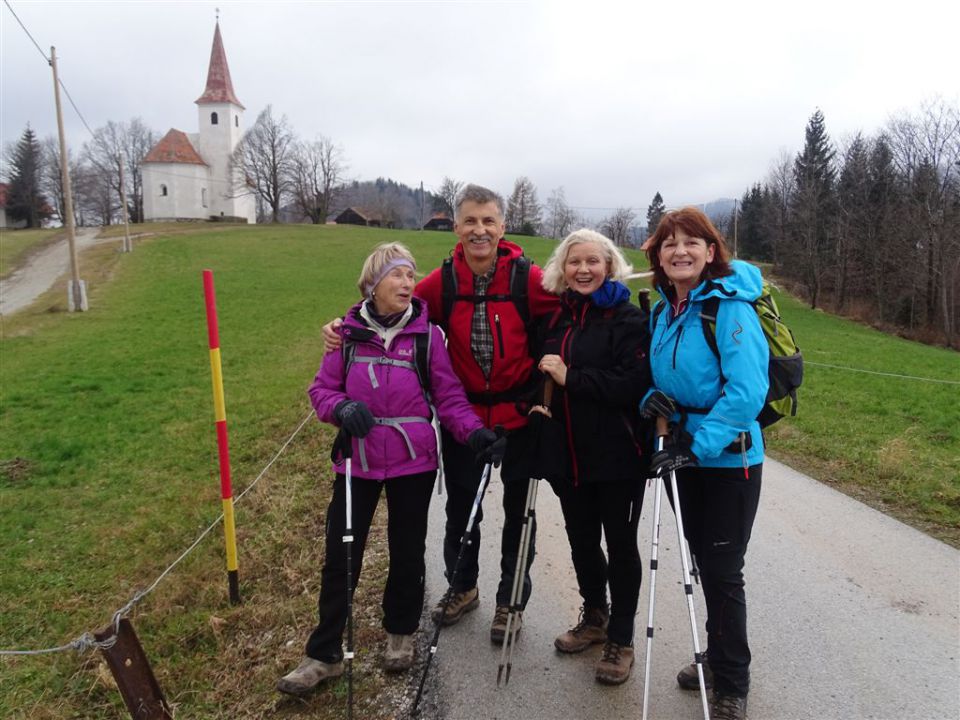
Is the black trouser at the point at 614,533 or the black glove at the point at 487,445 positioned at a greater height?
the black glove at the point at 487,445

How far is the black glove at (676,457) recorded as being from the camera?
2834 mm

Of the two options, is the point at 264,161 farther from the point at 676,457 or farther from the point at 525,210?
the point at 676,457

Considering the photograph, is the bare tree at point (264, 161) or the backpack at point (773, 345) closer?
the backpack at point (773, 345)

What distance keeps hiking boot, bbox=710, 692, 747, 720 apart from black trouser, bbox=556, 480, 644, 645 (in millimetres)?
498

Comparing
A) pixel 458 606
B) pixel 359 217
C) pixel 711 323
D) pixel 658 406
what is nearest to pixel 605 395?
pixel 658 406

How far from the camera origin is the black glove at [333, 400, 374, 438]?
307 centimetres

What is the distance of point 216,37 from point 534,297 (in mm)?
76226

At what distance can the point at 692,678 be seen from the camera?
320 cm

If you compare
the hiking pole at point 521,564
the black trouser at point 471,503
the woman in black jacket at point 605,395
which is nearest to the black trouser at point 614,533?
the woman in black jacket at point 605,395

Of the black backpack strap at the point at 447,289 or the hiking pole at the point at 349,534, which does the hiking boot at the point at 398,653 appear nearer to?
the hiking pole at the point at 349,534

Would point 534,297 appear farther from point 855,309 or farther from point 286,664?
point 855,309

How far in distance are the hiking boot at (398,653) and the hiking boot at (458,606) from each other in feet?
1.14

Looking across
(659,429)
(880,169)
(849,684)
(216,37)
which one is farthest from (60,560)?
(216,37)

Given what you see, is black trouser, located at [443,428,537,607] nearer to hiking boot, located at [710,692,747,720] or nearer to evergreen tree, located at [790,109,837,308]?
hiking boot, located at [710,692,747,720]
